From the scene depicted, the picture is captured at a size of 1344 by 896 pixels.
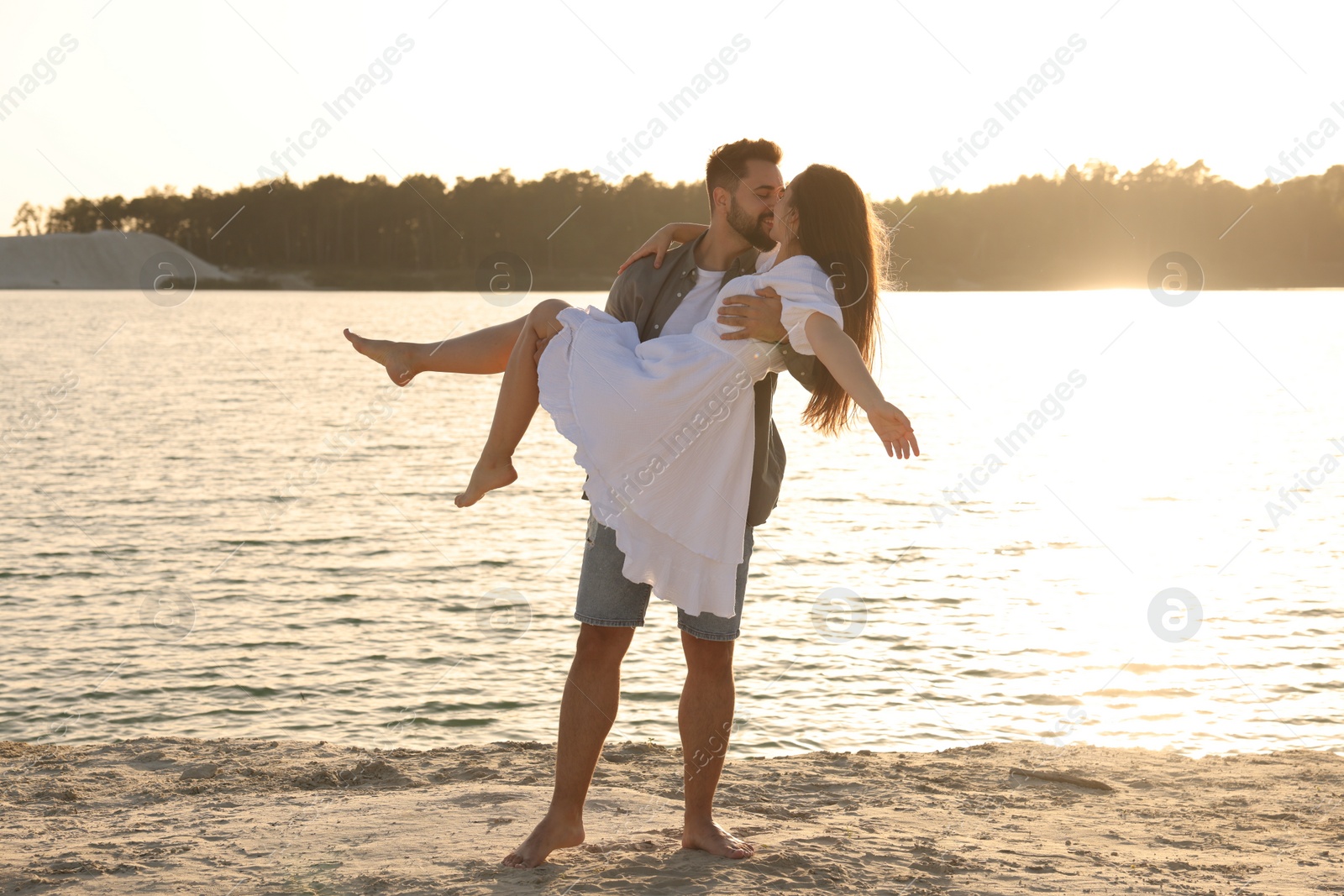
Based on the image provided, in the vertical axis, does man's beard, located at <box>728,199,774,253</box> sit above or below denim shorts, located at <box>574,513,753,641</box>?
above

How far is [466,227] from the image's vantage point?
97812mm

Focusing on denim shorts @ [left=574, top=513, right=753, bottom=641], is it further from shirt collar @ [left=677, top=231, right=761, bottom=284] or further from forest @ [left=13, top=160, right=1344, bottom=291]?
forest @ [left=13, top=160, right=1344, bottom=291]

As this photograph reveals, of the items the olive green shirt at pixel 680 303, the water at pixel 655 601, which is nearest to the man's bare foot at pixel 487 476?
the olive green shirt at pixel 680 303

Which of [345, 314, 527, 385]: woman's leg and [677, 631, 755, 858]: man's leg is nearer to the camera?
[677, 631, 755, 858]: man's leg

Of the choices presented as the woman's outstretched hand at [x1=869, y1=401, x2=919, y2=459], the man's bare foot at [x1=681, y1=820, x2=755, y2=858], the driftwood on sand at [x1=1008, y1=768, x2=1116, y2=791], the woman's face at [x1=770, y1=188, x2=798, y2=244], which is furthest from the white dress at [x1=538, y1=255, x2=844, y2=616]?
the driftwood on sand at [x1=1008, y1=768, x2=1116, y2=791]

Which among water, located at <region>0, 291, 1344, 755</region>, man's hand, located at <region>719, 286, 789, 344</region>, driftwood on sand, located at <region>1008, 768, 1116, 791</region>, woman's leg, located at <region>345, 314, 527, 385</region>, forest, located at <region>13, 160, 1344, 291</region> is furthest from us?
forest, located at <region>13, 160, 1344, 291</region>

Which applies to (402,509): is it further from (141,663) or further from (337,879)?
(337,879)

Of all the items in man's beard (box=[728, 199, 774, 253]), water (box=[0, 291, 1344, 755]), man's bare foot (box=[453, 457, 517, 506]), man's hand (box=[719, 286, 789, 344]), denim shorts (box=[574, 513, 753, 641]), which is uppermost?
man's beard (box=[728, 199, 774, 253])

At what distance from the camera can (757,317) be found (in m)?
3.60

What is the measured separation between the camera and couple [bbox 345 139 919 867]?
3680mm

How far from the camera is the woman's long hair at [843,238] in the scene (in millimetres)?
3734

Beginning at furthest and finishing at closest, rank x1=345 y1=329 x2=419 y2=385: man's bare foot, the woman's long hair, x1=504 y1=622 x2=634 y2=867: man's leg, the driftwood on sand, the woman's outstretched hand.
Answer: the driftwood on sand → x1=345 y1=329 x2=419 y2=385: man's bare foot → x1=504 y1=622 x2=634 y2=867: man's leg → the woman's long hair → the woman's outstretched hand

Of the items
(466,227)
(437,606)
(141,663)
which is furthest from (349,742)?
(466,227)

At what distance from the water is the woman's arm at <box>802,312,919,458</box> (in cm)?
453
